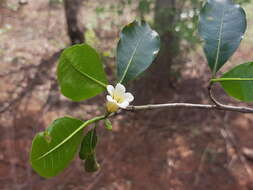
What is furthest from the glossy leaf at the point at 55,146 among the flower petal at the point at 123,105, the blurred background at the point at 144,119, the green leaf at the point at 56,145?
the blurred background at the point at 144,119

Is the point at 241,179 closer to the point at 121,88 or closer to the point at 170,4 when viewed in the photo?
the point at 170,4

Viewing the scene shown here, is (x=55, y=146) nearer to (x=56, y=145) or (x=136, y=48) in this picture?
(x=56, y=145)

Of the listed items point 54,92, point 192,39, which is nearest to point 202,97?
point 192,39

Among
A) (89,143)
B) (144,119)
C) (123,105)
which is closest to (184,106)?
(123,105)

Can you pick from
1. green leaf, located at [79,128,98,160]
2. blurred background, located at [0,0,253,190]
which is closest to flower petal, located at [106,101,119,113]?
green leaf, located at [79,128,98,160]

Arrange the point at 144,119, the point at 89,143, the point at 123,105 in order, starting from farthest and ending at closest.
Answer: the point at 144,119, the point at 89,143, the point at 123,105

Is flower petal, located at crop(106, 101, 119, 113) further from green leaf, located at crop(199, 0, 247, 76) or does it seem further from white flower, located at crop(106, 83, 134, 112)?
green leaf, located at crop(199, 0, 247, 76)
